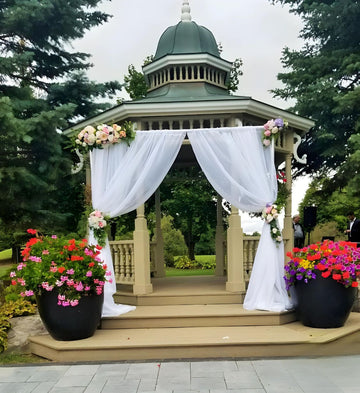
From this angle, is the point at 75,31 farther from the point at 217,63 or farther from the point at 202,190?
the point at 202,190

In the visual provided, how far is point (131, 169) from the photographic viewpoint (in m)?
5.99

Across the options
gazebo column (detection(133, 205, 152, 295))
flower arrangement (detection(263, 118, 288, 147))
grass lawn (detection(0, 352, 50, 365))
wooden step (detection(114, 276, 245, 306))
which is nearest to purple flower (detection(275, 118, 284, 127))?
flower arrangement (detection(263, 118, 288, 147))

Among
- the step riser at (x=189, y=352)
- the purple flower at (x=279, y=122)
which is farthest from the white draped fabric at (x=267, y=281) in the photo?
the purple flower at (x=279, y=122)

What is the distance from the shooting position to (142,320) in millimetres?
5469

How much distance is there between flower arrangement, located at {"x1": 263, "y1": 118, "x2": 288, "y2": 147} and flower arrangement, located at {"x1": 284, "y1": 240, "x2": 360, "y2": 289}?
1621mm

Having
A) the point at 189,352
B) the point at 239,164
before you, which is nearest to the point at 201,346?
the point at 189,352

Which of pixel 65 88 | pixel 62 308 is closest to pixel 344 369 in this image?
pixel 62 308

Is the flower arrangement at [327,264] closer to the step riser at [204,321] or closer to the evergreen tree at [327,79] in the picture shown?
the step riser at [204,321]

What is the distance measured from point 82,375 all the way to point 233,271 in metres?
2.79

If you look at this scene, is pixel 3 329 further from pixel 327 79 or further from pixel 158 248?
pixel 327 79

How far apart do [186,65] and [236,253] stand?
130 inches

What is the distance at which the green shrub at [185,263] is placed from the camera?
46.5 ft

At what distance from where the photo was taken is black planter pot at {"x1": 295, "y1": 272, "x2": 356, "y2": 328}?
513 centimetres

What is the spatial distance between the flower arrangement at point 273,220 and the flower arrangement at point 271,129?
3.05 feet
